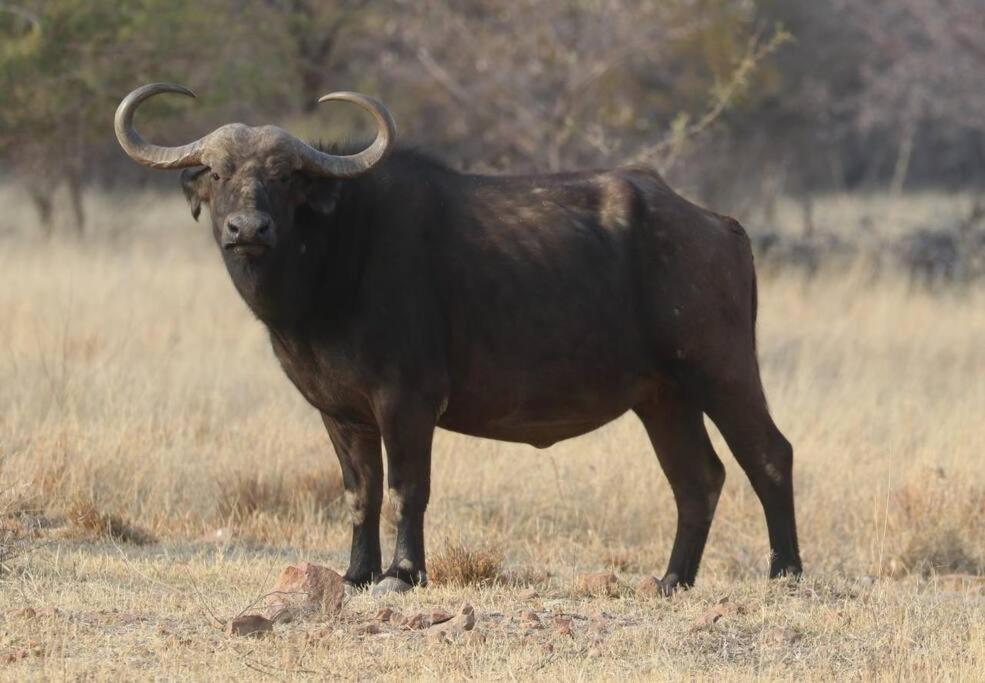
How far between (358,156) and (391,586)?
186 centimetres

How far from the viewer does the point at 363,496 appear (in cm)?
770

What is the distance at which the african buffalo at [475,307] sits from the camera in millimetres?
7098

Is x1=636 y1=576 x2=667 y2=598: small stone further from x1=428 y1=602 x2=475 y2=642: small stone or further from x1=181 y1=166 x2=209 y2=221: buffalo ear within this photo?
x1=181 y1=166 x2=209 y2=221: buffalo ear

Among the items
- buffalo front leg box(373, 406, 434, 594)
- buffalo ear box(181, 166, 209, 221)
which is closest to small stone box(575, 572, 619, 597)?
buffalo front leg box(373, 406, 434, 594)

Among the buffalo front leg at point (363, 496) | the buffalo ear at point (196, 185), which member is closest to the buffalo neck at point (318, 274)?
the buffalo ear at point (196, 185)

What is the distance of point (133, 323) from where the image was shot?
14.4 meters

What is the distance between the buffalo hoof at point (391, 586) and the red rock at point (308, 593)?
2.28ft

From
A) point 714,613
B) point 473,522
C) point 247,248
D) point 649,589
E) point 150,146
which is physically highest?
point 150,146

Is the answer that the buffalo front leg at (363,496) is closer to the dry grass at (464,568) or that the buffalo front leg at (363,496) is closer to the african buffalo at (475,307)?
the african buffalo at (475,307)

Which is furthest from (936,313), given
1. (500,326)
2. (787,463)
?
(500,326)

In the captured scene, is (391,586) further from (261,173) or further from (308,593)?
(261,173)

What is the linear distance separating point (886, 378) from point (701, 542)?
6.15m

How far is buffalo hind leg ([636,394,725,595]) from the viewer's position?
8086 mm

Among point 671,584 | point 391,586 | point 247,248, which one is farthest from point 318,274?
point 671,584
